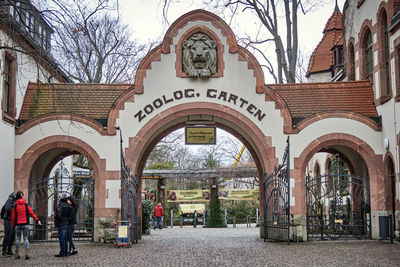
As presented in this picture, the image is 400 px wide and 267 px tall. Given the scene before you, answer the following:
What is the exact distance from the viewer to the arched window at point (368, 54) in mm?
20969

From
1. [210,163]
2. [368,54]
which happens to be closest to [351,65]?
[368,54]

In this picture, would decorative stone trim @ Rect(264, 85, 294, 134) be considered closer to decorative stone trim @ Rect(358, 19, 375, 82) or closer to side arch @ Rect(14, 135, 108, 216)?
decorative stone trim @ Rect(358, 19, 375, 82)

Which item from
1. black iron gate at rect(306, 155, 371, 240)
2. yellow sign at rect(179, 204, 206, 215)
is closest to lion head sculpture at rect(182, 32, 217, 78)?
black iron gate at rect(306, 155, 371, 240)

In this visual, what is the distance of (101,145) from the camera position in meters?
19.2

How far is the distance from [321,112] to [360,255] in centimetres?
640

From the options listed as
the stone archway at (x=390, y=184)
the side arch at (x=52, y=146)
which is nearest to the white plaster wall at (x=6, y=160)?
the side arch at (x=52, y=146)


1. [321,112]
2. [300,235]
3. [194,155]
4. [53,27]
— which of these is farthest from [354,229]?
[194,155]

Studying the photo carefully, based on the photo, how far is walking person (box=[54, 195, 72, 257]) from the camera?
14406 mm

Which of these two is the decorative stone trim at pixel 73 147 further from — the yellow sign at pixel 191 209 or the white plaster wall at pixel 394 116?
the yellow sign at pixel 191 209

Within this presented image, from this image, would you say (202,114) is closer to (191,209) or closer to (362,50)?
(362,50)

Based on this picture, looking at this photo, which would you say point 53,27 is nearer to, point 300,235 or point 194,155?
point 300,235

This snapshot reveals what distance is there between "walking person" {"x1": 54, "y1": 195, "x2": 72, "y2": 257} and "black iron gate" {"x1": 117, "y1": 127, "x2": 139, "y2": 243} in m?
2.71

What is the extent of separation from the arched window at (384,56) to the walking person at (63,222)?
1091cm

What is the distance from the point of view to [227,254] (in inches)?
574
